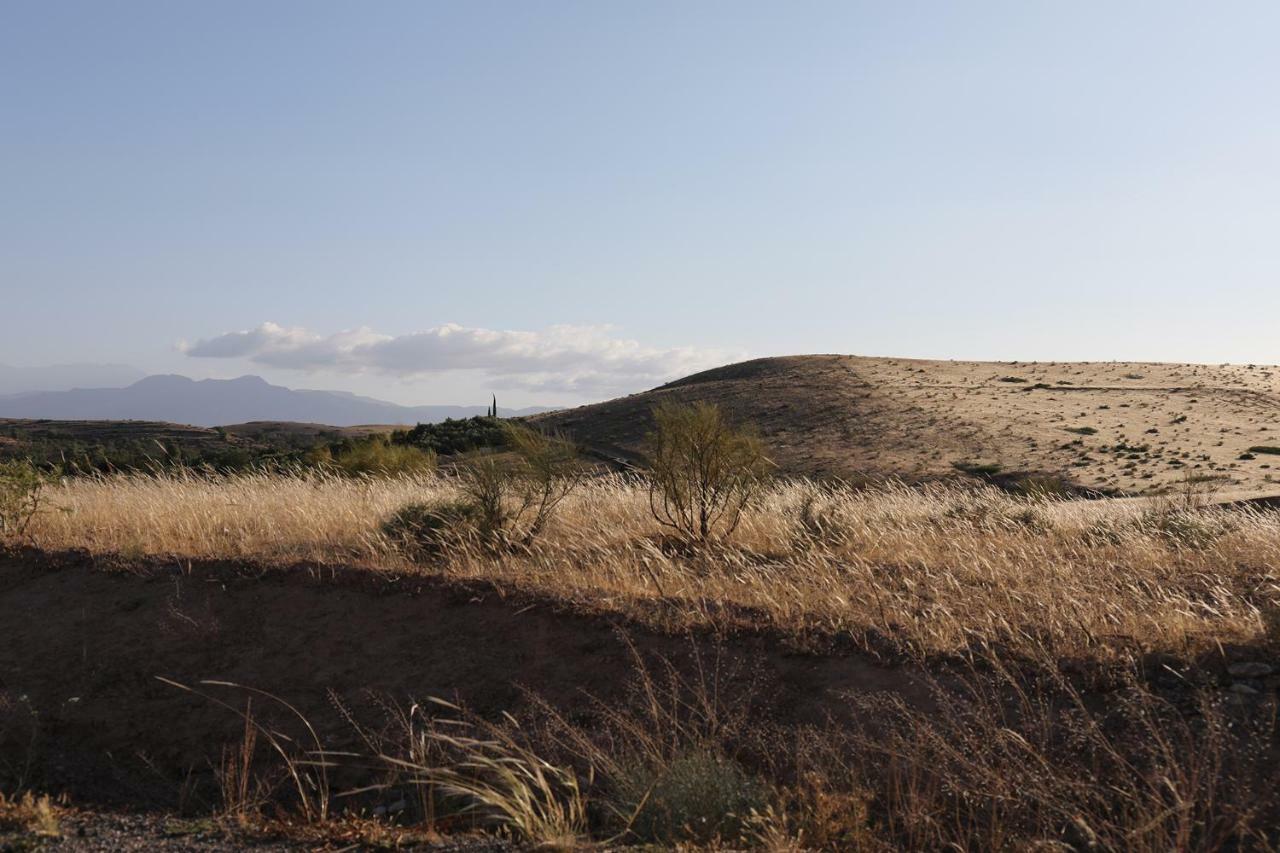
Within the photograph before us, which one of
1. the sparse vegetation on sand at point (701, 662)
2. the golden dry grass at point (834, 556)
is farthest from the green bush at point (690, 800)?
the golden dry grass at point (834, 556)

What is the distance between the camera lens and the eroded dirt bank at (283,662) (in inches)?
263

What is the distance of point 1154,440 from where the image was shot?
1356 inches

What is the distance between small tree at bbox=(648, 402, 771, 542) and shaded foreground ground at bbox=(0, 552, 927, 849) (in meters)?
5.01

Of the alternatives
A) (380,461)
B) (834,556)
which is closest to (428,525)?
(834,556)

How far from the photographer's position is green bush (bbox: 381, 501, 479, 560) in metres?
11.4

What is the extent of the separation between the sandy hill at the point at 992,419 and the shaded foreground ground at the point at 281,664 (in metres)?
17.6

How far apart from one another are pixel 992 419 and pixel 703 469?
91.3ft

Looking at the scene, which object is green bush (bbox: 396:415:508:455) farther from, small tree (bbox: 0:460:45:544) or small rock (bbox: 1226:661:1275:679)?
small rock (bbox: 1226:661:1275:679)

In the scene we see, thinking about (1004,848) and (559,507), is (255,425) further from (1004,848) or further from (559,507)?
(1004,848)

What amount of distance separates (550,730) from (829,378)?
44.3 meters

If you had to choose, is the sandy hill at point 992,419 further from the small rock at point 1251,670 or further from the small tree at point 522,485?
the small rock at point 1251,670

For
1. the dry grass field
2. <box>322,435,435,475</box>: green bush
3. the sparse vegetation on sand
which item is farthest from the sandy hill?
the dry grass field

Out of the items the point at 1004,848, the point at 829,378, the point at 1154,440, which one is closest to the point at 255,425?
the point at 829,378

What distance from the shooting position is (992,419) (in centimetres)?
3772
